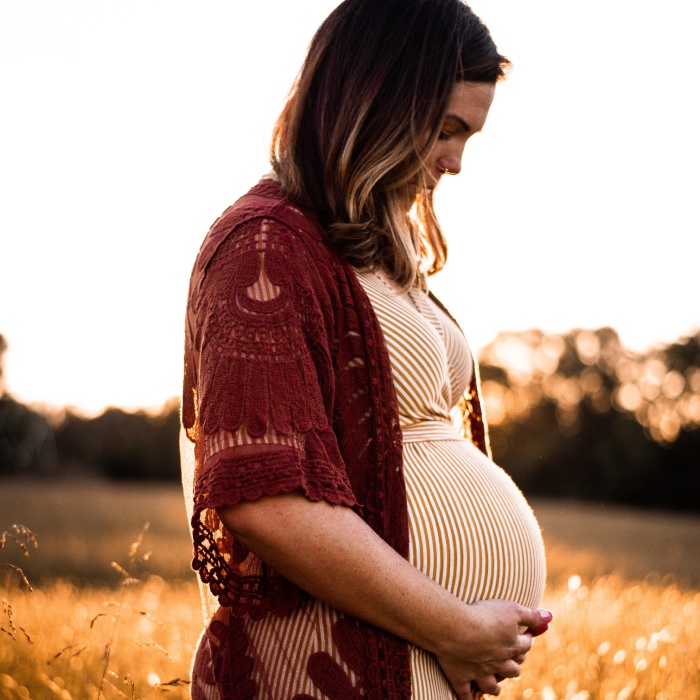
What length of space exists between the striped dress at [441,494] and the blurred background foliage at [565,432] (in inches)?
1182

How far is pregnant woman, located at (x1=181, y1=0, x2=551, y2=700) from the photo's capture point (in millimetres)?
1385

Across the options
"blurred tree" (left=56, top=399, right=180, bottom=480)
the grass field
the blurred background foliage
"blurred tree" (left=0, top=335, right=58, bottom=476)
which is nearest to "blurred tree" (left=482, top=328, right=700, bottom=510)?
the blurred background foliage

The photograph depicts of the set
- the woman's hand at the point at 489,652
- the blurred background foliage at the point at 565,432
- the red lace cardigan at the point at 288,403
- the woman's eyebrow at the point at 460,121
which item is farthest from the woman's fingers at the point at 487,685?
the blurred background foliage at the point at 565,432

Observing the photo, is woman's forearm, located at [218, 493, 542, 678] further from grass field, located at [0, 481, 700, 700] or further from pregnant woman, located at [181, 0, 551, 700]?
grass field, located at [0, 481, 700, 700]

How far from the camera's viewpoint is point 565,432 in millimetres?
36062

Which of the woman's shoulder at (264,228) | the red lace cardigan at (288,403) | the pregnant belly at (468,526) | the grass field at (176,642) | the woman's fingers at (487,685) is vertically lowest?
the grass field at (176,642)

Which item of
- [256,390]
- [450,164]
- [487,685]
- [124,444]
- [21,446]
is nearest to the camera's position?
[256,390]

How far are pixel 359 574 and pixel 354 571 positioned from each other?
1 centimetres

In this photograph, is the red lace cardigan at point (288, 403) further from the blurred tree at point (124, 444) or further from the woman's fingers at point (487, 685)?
the blurred tree at point (124, 444)

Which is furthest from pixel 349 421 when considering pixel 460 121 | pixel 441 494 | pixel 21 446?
pixel 21 446

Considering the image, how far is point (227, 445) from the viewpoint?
136 cm

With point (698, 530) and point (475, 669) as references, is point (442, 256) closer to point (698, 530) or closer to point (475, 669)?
point (475, 669)

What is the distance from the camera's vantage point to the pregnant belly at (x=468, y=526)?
5.51 ft

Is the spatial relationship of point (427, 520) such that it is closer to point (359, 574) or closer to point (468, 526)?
point (468, 526)
